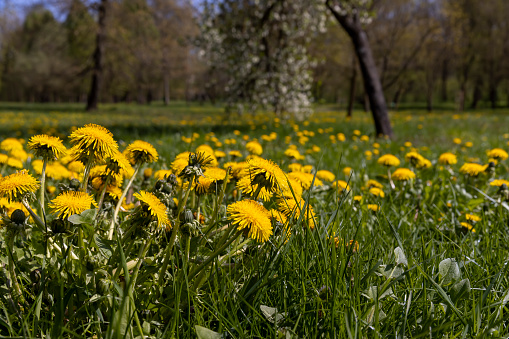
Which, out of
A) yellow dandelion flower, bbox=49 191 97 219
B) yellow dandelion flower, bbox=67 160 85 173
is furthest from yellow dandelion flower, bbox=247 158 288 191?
yellow dandelion flower, bbox=67 160 85 173

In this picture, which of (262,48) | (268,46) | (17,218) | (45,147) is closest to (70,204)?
(17,218)

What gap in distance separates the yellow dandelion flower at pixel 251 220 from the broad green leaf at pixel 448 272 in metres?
0.55

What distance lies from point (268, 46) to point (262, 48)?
433 millimetres

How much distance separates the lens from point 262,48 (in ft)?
25.0

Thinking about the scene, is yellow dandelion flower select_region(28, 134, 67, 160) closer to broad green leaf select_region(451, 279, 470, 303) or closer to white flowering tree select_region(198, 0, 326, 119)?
broad green leaf select_region(451, 279, 470, 303)

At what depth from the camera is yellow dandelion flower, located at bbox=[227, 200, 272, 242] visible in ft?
3.00

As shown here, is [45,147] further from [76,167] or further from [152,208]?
[76,167]

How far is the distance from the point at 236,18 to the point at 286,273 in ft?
24.2

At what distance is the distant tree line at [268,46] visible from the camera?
7.90m

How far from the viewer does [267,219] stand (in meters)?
0.96

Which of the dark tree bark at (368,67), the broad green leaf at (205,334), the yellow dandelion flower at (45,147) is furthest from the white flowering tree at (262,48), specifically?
the broad green leaf at (205,334)

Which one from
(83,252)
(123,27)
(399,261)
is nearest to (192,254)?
(83,252)

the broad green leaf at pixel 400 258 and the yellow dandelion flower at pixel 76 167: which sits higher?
the yellow dandelion flower at pixel 76 167

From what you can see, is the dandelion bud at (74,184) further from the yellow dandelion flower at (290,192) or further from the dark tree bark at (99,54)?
the dark tree bark at (99,54)
